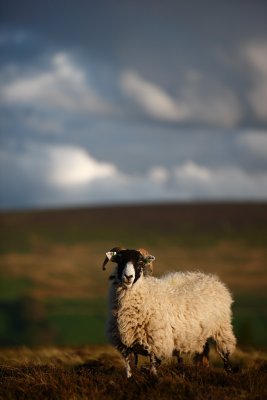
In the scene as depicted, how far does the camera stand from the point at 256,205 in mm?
100938

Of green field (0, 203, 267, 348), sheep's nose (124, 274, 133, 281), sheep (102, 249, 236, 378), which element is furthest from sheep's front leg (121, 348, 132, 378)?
→ green field (0, 203, 267, 348)

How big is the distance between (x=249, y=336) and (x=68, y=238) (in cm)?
5671

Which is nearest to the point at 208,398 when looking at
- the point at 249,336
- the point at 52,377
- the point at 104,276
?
the point at 52,377


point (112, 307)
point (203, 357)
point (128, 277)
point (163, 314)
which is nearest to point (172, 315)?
point (163, 314)

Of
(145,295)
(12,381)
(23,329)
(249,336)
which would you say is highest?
(145,295)

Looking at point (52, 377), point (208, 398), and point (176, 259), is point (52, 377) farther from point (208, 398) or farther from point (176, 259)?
point (176, 259)

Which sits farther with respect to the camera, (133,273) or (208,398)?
(133,273)

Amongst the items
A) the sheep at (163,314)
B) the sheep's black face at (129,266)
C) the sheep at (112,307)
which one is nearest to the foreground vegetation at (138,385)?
the sheep at (163,314)

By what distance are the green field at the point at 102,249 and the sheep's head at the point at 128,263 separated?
67.3m

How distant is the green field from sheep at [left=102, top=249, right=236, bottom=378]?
215ft

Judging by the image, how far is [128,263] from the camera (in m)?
10.9

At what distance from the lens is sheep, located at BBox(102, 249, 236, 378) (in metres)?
11.2

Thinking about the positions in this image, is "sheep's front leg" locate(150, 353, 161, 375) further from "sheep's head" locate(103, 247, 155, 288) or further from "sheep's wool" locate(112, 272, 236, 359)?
"sheep's head" locate(103, 247, 155, 288)

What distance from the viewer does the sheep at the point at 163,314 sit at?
11.2 meters
